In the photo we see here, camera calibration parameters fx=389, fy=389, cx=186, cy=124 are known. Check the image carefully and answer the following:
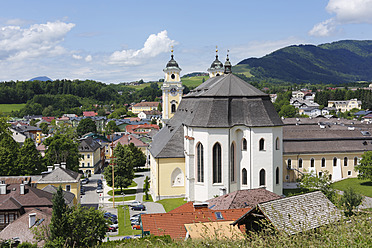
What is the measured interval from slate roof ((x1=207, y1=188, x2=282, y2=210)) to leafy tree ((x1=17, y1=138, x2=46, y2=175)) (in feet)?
98.4

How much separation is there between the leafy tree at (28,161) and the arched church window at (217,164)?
24584mm

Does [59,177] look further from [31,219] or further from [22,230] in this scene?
[22,230]

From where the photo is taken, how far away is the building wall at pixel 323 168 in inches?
1940

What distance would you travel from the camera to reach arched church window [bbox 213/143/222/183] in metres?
37.4

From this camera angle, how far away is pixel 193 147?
1517 inches

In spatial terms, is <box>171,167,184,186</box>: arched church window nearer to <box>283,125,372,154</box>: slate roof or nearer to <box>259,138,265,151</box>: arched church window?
<box>259,138,265,151</box>: arched church window

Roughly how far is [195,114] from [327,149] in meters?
21.2

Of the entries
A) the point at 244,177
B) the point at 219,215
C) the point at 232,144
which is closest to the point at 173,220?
the point at 219,215

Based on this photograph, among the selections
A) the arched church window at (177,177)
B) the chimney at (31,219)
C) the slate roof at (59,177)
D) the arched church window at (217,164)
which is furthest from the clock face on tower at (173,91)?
the chimney at (31,219)

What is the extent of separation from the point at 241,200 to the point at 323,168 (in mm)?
28781

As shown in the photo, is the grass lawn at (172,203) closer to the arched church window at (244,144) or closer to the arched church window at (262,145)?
the arched church window at (244,144)

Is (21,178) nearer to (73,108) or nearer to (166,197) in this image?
(166,197)

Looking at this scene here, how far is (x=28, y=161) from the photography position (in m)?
48.5

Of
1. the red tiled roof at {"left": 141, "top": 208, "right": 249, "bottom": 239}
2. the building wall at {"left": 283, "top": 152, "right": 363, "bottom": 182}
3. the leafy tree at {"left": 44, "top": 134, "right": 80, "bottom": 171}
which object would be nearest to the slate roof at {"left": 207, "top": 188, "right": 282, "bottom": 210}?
the red tiled roof at {"left": 141, "top": 208, "right": 249, "bottom": 239}
